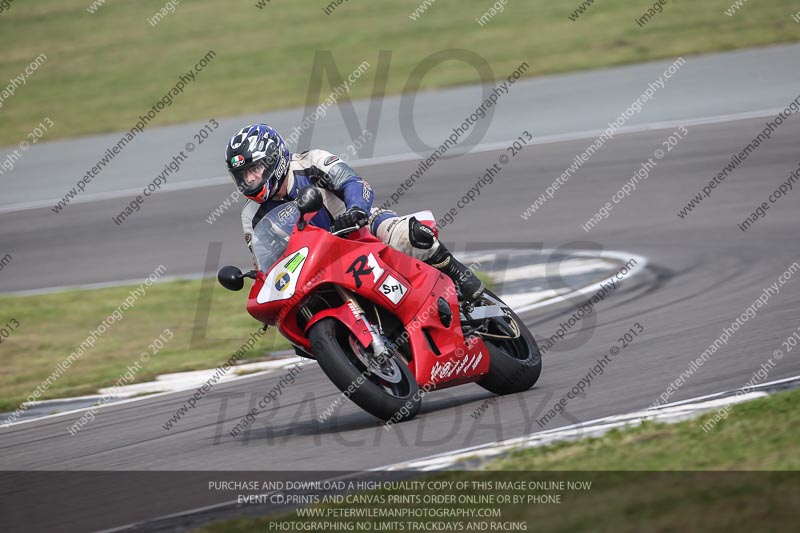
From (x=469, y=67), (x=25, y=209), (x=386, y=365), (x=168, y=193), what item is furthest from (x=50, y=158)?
(x=386, y=365)

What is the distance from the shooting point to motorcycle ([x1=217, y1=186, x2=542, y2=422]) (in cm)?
625

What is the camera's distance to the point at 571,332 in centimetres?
920

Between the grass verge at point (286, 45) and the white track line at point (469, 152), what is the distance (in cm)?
348

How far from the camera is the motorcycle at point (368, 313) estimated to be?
6250mm

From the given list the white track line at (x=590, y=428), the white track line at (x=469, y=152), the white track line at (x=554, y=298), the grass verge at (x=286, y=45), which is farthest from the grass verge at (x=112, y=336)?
the grass verge at (x=286, y=45)

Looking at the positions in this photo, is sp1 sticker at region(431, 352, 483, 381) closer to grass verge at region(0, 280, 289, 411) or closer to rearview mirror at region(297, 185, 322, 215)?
rearview mirror at region(297, 185, 322, 215)

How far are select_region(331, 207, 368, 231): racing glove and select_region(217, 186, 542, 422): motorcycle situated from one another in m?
0.03

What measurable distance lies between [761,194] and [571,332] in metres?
4.45

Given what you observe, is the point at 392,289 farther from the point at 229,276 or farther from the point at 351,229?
the point at 229,276

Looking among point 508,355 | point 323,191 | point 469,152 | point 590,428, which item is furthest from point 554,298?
point 469,152

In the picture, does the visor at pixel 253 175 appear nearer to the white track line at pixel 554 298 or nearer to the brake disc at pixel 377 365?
the brake disc at pixel 377 365

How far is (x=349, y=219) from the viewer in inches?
254

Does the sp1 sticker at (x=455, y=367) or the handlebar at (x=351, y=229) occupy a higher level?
the handlebar at (x=351, y=229)

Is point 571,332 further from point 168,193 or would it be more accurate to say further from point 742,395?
point 168,193
